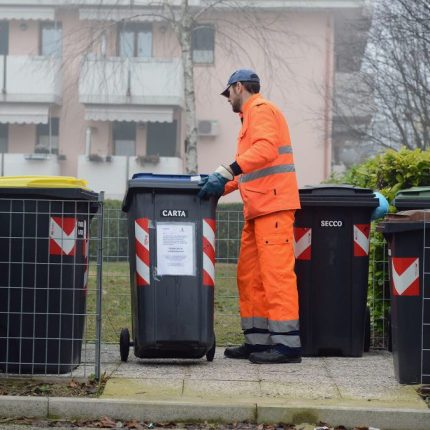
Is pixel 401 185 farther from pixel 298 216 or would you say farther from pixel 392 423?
pixel 392 423

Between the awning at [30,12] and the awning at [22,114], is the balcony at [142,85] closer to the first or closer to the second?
the awning at [22,114]

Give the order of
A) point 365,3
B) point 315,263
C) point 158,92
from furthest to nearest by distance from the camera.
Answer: point 158,92
point 365,3
point 315,263

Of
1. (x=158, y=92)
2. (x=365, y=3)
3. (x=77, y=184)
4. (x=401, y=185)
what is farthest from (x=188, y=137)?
(x=77, y=184)

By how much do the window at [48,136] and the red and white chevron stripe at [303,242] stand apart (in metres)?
27.1

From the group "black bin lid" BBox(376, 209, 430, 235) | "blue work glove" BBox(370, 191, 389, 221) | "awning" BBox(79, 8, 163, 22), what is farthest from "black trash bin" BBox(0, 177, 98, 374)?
"awning" BBox(79, 8, 163, 22)

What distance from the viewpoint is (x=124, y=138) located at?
34.4 meters

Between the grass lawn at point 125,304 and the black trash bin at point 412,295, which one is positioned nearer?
the black trash bin at point 412,295

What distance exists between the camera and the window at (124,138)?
3422cm

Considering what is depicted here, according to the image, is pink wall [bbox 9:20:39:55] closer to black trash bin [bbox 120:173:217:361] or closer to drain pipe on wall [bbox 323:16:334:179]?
drain pipe on wall [bbox 323:16:334:179]

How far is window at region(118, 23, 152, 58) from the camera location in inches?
1289

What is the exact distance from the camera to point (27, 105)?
3344cm

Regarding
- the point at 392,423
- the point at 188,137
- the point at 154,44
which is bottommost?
the point at 392,423

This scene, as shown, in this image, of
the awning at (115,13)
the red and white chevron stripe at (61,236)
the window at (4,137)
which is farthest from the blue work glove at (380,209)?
the window at (4,137)

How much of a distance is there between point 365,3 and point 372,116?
13.7ft
